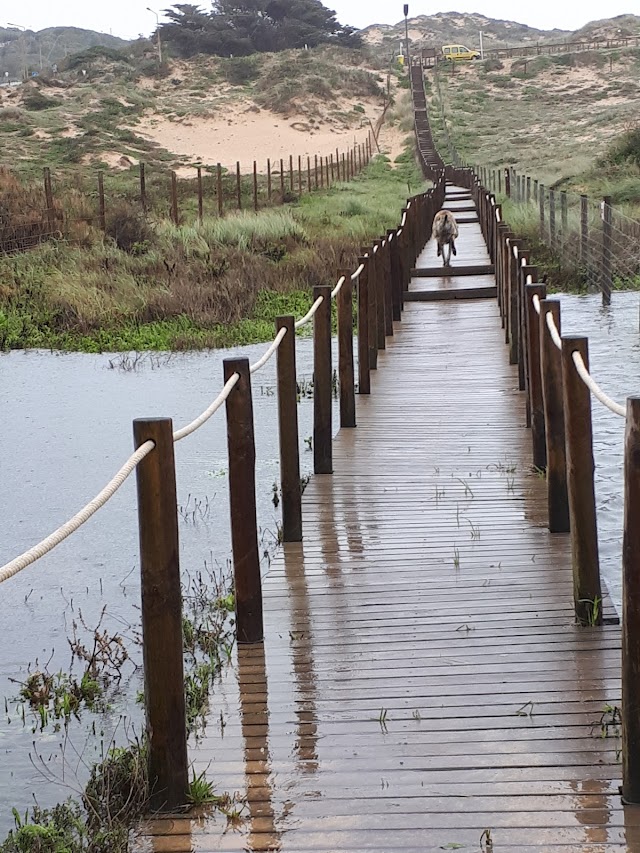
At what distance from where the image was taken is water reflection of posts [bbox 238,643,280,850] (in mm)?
3508

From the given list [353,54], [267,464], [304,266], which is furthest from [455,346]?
[353,54]

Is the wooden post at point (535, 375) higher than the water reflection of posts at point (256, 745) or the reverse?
higher

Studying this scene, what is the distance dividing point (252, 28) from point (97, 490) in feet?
310

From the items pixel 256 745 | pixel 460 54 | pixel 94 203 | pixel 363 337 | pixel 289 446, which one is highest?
pixel 460 54

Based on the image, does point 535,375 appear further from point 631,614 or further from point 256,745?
point 631,614

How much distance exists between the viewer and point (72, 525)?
3145mm

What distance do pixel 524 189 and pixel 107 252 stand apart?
12.7 m

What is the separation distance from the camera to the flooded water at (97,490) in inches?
209

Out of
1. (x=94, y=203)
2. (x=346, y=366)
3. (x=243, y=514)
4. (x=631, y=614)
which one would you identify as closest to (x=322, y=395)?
(x=346, y=366)

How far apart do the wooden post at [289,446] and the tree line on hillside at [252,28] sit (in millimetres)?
90636

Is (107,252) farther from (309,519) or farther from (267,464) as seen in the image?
(309,519)

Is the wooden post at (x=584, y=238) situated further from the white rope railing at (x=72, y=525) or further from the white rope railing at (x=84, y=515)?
the white rope railing at (x=72, y=525)

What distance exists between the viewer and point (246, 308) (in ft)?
59.1

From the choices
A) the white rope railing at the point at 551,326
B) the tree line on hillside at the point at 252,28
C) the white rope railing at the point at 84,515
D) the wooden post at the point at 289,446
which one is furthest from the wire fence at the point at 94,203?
the tree line on hillside at the point at 252,28
